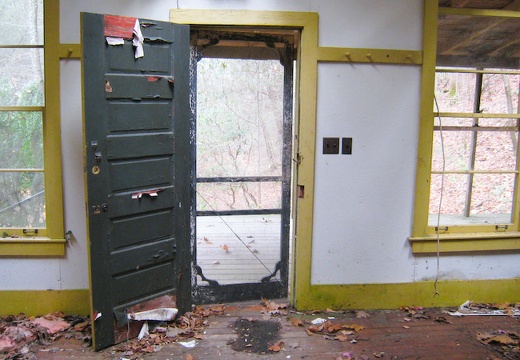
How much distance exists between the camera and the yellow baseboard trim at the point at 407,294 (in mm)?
3189

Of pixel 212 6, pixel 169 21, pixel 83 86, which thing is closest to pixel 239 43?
pixel 212 6

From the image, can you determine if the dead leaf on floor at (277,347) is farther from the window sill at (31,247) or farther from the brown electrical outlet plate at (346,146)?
the window sill at (31,247)

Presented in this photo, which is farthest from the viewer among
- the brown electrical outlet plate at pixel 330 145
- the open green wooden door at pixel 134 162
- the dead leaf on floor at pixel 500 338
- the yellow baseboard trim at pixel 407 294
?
the yellow baseboard trim at pixel 407 294

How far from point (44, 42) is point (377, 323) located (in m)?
3.34

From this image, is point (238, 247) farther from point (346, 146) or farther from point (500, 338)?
point (500, 338)

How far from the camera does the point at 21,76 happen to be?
2924 mm

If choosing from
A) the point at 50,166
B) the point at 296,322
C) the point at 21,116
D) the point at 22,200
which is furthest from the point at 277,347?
the point at 21,116

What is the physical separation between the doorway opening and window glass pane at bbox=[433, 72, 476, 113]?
1.25 m

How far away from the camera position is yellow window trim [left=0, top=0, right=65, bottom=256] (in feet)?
9.22

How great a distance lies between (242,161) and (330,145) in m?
0.74

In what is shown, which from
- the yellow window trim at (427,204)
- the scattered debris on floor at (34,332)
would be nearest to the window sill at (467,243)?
the yellow window trim at (427,204)

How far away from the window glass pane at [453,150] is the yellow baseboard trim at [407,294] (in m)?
1.01

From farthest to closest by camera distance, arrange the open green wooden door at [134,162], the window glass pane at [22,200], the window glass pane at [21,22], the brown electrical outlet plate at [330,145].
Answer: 1. the brown electrical outlet plate at [330,145]
2. the window glass pane at [22,200]
3. the window glass pane at [21,22]
4. the open green wooden door at [134,162]

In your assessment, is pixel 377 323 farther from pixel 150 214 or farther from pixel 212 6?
pixel 212 6
